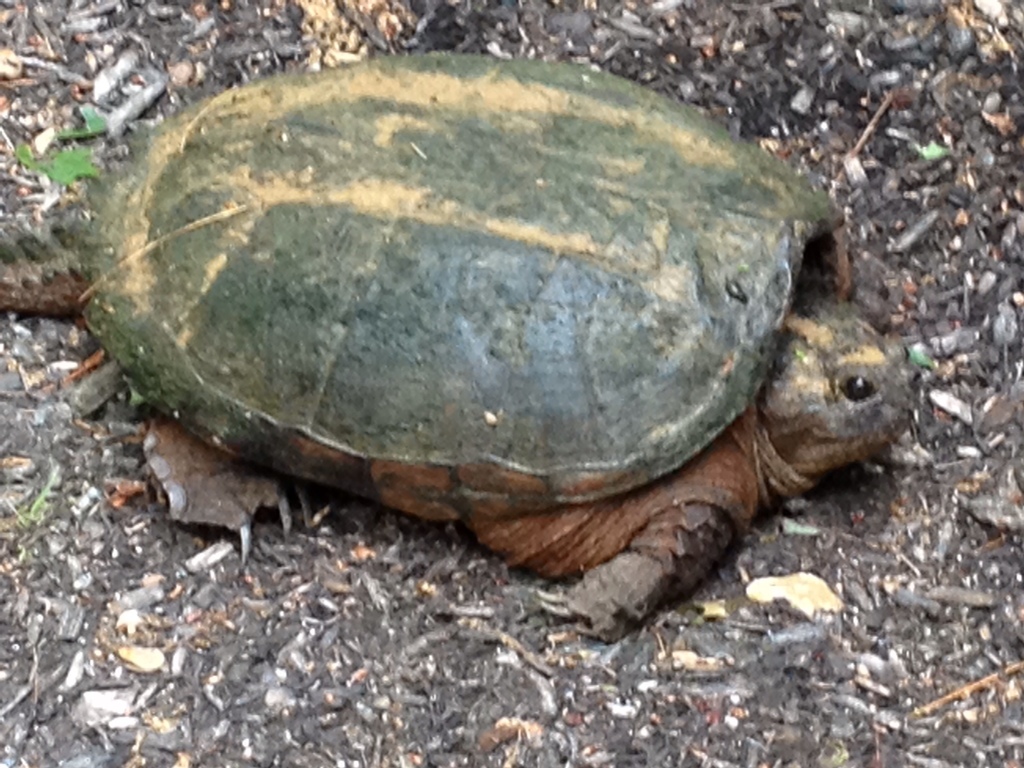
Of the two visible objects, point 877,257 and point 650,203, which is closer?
point 650,203

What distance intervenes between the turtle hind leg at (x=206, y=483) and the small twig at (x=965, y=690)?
1.55 metres

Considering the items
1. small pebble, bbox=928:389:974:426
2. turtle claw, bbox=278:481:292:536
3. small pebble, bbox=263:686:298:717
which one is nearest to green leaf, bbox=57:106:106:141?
turtle claw, bbox=278:481:292:536

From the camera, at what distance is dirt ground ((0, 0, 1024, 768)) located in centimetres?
260

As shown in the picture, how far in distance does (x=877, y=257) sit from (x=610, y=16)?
1.19 m

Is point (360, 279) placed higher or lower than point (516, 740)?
higher

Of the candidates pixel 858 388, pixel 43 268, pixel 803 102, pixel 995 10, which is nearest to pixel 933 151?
pixel 803 102

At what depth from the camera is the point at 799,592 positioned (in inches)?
112

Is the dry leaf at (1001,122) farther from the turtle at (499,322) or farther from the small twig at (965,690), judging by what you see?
the small twig at (965,690)

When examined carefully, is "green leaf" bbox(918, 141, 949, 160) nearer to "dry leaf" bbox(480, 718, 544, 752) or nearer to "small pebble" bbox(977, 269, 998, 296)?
"small pebble" bbox(977, 269, 998, 296)

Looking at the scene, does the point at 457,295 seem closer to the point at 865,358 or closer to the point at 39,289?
the point at 865,358

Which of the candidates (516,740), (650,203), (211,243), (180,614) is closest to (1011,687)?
(516,740)

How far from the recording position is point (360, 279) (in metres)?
2.79

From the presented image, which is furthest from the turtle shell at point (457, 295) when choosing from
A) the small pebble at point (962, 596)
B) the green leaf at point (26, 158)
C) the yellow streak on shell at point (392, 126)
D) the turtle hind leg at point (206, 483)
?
the green leaf at point (26, 158)

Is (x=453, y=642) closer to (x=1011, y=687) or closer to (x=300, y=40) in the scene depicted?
(x=1011, y=687)
